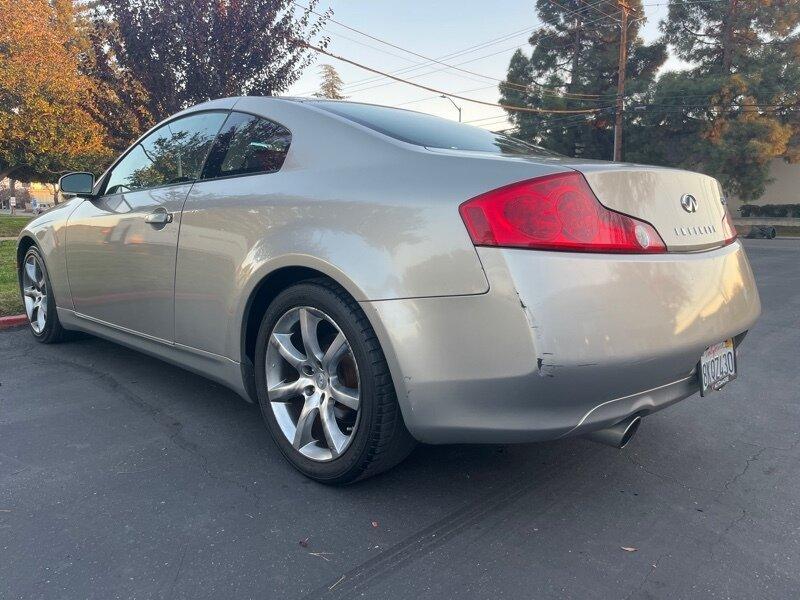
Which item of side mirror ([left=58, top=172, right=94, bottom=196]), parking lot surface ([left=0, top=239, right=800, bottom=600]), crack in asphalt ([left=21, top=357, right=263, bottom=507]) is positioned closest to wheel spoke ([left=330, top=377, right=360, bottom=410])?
parking lot surface ([left=0, top=239, right=800, bottom=600])

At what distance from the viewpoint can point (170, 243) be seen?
2.96 m

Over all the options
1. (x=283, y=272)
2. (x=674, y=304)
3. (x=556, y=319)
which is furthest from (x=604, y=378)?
(x=283, y=272)

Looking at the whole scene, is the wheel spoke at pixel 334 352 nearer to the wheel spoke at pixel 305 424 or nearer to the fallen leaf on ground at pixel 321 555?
the wheel spoke at pixel 305 424

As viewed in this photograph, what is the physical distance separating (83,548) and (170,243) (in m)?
1.43

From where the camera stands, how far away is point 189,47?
822 centimetres

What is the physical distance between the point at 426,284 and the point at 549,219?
1.41ft

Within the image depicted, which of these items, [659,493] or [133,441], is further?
[133,441]

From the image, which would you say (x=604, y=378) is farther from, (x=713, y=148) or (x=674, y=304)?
(x=713, y=148)

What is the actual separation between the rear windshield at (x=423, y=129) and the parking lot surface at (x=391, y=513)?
135cm

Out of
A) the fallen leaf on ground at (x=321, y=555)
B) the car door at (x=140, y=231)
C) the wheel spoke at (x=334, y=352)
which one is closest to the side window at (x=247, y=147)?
the car door at (x=140, y=231)

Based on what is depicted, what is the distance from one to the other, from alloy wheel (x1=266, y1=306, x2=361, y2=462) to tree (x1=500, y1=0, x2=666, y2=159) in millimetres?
32093

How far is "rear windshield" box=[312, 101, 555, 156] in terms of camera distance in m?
2.62

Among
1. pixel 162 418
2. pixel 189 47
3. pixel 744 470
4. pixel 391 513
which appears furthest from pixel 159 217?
pixel 189 47

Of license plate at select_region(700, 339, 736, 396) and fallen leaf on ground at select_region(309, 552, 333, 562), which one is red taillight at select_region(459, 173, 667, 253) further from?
fallen leaf on ground at select_region(309, 552, 333, 562)
